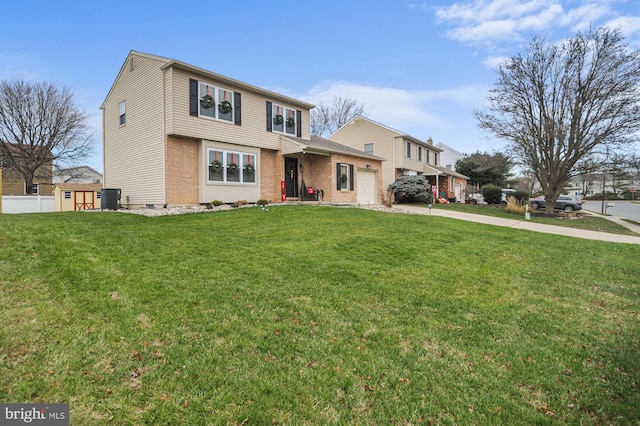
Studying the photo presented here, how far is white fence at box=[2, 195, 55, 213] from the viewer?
18.1m

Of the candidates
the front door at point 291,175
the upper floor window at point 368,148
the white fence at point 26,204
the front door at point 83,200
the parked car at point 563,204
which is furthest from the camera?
the upper floor window at point 368,148

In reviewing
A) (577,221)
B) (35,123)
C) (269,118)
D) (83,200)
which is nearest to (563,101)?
(577,221)

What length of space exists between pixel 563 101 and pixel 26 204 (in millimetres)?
A: 31399

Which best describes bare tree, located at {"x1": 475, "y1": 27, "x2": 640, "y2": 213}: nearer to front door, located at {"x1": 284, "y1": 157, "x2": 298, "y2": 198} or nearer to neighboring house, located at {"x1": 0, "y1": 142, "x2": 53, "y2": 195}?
front door, located at {"x1": 284, "y1": 157, "x2": 298, "y2": 198}

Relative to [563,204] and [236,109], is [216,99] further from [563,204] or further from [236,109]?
[563,204]

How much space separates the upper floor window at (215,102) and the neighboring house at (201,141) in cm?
4

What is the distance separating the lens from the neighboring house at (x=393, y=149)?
26.1m

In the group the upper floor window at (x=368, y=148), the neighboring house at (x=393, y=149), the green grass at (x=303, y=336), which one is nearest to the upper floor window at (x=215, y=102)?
A: the green grass at (x=303, y=336)

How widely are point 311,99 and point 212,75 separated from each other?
2713 cm

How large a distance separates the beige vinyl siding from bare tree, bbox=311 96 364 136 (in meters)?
25.5

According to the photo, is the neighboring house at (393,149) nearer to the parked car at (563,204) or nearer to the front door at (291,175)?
the parked car at (563,204)

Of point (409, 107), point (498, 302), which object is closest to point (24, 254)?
point (498, 302)

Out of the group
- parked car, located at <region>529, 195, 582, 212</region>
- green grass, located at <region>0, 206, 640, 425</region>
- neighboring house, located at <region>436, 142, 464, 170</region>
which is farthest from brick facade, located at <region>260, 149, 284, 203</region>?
neighboring house, located at <region>436, 142, 464, 170</region>

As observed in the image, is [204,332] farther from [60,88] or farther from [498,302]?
[60,88]
